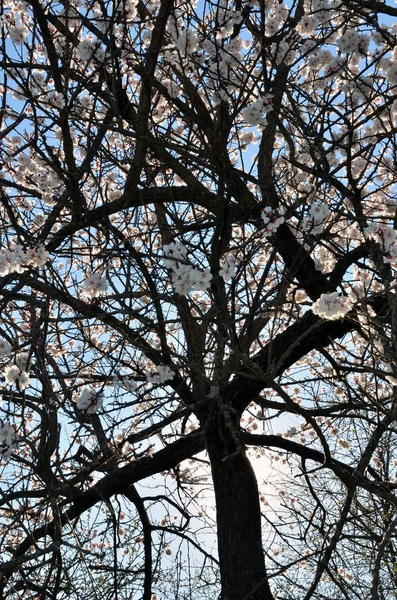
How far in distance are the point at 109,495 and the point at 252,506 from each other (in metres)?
1.15

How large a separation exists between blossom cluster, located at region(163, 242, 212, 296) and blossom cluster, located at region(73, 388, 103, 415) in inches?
42.9

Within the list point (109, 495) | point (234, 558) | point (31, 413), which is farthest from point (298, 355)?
point (31, 413)

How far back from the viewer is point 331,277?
4520 millimetres

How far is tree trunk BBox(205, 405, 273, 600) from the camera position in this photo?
12.7 feet

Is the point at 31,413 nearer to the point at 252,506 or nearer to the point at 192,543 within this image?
the point at 192,543

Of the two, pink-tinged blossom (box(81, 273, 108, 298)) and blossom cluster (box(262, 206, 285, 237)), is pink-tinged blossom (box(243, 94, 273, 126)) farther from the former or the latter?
pink-tinged blossom (box(81, 273, 108, 298))

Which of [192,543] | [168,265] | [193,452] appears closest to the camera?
[168,265]

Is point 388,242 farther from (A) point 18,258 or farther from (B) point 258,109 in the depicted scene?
(A) point 18,258

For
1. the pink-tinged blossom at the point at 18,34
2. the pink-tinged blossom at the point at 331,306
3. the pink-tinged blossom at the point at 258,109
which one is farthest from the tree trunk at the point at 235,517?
the pink-tinged blossom at the point at 18,34

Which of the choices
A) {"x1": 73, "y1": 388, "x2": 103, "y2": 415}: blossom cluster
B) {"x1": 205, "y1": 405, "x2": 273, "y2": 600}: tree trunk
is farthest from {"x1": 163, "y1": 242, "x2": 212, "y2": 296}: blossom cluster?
{"x1": 205, "y1": 405, "x2": 273, "y2": 600}: tree trunk

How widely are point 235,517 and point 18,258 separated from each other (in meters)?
2.19

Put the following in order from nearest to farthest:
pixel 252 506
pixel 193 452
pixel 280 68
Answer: pixel 280 68 → pixel 252 506 → pixel 193 452

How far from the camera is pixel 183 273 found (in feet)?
8.64

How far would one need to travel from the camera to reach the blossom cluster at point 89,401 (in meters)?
3.43
